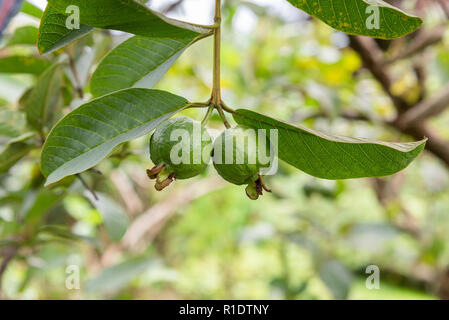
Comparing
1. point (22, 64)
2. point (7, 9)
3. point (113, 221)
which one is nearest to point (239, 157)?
point (7, 9)

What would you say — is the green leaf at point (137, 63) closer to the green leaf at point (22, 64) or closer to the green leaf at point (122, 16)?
the green leaf at point (122, 16)

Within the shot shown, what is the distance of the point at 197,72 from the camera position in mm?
1710

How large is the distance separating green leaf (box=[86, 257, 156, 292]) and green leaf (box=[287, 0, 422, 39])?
1.24m

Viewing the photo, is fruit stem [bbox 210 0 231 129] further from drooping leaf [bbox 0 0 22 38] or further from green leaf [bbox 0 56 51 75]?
green leaf [bbox 0 56 51 75]

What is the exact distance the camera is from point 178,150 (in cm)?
43

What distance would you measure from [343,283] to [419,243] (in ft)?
3.25

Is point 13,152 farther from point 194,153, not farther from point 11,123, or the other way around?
point 194,153

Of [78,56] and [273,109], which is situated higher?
[273,109]

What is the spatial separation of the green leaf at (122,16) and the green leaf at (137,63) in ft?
0.33

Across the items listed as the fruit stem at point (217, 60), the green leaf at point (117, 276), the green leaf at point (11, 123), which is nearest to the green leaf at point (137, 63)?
the fruit stem at point (217, 60)
